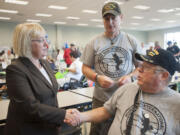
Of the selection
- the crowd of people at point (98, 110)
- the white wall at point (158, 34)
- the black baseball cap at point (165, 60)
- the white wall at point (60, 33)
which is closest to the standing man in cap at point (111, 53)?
the crowd of people at point (98, 110)

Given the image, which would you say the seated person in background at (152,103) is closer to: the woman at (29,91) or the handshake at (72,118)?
the handshake at (72,118)

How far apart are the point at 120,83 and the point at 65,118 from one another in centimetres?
52

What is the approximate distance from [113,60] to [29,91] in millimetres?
752

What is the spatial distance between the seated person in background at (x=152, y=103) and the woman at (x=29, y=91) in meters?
0.41

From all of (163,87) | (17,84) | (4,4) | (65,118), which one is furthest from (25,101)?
(4,4)

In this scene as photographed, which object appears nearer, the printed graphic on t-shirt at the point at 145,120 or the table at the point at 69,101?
the printed graphic on t-shirt at the point at 145,120

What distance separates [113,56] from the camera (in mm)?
1574

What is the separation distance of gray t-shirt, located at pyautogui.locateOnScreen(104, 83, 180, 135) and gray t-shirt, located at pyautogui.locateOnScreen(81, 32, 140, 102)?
304 mm

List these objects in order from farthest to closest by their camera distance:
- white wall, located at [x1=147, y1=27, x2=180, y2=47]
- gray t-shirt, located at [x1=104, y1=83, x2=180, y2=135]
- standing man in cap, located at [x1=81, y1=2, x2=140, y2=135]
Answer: white wall, located at [x1=147, y1=27, x2=180, y2=47] < standing man in cap, located at [x1=81, y1=2, x2=140, y2=135] < gray t-shirt, located at [x1=104, y1=83, x2=180, y2=135]

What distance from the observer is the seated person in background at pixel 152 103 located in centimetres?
110

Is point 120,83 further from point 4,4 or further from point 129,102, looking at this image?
point 4,4

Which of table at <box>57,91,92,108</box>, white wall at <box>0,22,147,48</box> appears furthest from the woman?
white wall at <box>0,22,147,48</box>

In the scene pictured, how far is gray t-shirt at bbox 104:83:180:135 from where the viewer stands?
1.09 m

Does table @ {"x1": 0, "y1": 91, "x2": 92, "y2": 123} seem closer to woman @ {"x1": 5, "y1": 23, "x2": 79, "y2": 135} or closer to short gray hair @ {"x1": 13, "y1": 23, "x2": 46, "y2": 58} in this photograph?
woman @ {"x1": 5, "y1": 23, "x2": 79, "y2": 135}
